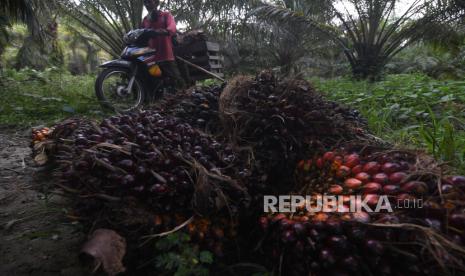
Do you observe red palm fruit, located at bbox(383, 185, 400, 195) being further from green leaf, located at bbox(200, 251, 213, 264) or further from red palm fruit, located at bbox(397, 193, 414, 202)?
green leaf, located at bbox(200, 251, 213, 264)

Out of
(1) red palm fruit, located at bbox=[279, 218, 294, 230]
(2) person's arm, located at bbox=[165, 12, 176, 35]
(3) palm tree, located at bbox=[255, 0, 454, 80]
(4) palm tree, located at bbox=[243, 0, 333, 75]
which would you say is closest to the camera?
(1) red palm fruit, located at bbox=[279, 218, 294, 230]

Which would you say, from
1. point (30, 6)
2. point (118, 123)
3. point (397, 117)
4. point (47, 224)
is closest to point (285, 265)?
point (118, 123)

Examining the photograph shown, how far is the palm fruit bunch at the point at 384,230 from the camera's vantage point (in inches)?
27.9

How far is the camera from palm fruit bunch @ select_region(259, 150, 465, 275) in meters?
0.71

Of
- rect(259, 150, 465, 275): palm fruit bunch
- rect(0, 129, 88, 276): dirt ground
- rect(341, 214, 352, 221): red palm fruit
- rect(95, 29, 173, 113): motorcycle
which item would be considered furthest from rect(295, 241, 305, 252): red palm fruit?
rect(95, 29, 173, 113): motorcycle

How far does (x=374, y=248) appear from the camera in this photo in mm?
713

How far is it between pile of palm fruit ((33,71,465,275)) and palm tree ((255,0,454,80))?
219 inches

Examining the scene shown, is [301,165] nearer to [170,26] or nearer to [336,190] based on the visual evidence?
[336,190]

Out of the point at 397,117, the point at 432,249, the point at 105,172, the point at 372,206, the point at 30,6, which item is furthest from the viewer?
the point at 30,6

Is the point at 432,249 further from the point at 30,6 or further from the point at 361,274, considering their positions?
the point at 30,6

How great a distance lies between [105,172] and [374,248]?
0.67m

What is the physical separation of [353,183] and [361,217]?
131mm

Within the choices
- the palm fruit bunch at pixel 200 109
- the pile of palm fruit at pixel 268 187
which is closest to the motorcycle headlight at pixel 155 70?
the palm fruit bunch at pixel 200 109

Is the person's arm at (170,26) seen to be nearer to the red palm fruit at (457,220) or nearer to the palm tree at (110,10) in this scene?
the palm tree at (110,10)
